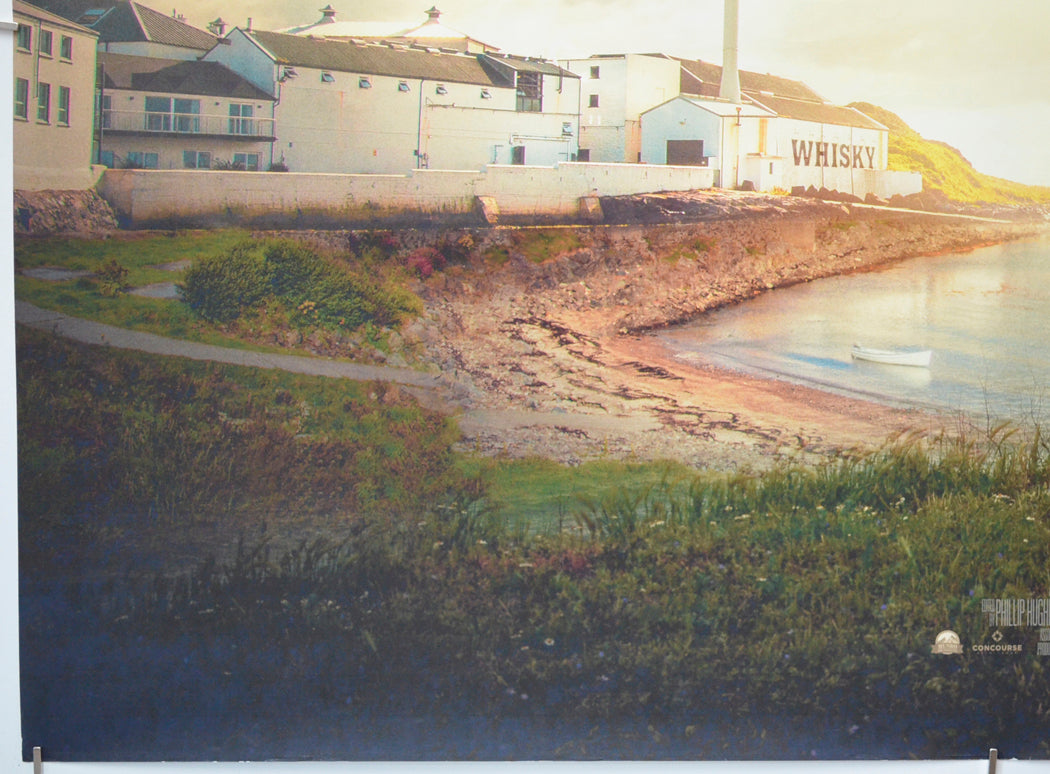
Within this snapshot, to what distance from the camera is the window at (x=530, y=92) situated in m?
4.19

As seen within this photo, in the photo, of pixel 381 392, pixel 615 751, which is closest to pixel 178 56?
pixel 381 392

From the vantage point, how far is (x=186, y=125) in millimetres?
3951

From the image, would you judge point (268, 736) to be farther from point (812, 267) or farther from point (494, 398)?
point (812, 267)

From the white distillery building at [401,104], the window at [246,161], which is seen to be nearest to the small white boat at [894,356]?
the white distillery building at [401,104]

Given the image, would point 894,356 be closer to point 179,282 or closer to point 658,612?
point 658,612

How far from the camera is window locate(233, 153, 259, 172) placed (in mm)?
3939

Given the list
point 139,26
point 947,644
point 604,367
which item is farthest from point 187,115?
point 947,644

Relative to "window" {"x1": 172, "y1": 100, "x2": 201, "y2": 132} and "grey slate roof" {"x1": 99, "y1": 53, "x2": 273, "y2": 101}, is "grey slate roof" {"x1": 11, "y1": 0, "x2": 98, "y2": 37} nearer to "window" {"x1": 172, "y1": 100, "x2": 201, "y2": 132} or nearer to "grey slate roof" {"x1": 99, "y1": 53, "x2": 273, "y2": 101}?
"grey slate roof" {"x1": 99, "y1": 53, "x2": 273, "y2": 101}

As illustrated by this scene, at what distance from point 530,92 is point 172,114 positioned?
1.42 metres

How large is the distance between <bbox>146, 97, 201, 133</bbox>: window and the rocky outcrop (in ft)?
1.18

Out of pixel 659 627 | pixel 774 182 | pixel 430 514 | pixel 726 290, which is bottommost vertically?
pixel 659 627

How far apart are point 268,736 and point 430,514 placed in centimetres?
104

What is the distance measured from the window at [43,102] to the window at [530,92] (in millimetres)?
1808

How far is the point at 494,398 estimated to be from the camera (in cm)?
408
